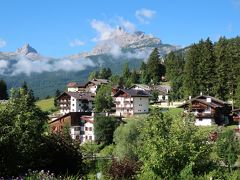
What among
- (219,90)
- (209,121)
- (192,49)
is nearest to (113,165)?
(209,121)

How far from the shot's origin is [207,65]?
85.1m

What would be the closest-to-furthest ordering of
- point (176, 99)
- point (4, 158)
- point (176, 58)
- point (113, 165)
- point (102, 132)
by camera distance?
point (4, 158) → point (113, 165) → point (102, 132) → point (176, 99) → point (176, 58)

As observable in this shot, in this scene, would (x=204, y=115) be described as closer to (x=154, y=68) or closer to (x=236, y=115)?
(x=236, y=115)

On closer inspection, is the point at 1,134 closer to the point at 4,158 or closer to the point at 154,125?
the point at 4,158

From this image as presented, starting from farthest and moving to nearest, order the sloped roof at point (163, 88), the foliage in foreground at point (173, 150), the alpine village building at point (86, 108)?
1. the sloped roof at point (163, 88)
2. the alpine village building at point (86, 108)
3. the foliage in foreground at point (173, 150)

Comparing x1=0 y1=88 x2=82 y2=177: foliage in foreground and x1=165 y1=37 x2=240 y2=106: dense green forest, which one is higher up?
x1=165 y1=37 x2=240 y2=106: dense green forest

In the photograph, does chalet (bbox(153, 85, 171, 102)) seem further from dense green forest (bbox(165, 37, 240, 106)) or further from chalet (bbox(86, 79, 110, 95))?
dense green forest (bbox(165, 37, 240, 106))

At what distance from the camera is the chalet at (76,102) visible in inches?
4151

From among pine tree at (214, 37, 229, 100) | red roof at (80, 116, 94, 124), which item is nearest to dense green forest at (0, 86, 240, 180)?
red roof at (80, 116, 94, 124)

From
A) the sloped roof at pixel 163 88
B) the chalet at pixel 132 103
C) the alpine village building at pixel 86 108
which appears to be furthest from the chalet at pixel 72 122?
the sloped roof at pixel 163 88

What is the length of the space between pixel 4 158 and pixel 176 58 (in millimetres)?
106852

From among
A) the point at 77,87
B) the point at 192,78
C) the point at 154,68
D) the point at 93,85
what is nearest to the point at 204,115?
the point at 192,78

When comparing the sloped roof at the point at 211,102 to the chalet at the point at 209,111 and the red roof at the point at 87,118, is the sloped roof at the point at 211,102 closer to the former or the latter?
the chalet at the point at 209,111

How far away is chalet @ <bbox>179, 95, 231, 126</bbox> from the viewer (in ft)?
243
